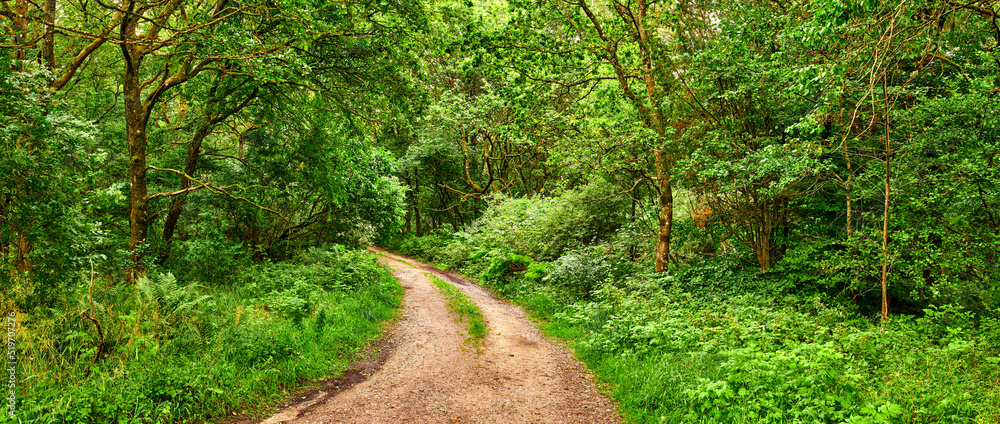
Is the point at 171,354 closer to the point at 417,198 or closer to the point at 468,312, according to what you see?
the point at 468,312

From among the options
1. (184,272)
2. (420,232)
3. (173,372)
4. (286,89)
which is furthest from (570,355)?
(420,232)

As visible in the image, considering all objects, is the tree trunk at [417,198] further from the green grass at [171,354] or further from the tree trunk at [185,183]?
the green grass at [171,354]

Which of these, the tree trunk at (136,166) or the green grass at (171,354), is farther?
the tree trunk at (136,166)

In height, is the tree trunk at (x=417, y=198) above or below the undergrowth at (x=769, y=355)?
above

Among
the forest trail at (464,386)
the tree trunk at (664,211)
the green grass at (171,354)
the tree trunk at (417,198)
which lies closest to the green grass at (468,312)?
the forest trail at (464,386)

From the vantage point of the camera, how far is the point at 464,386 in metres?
6.50

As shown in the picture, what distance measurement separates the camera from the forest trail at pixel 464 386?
5.53m

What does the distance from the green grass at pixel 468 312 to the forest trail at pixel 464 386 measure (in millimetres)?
218

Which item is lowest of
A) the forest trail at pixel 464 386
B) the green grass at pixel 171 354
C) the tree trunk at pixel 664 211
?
the forest trail at pixel 464 386

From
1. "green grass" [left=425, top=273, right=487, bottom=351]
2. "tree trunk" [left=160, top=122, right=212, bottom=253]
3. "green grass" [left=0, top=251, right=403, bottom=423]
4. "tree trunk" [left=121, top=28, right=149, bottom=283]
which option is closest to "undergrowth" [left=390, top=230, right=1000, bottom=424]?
"green grass" [left=425, top=273, right=487, bottom=351]

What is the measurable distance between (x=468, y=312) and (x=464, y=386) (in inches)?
201

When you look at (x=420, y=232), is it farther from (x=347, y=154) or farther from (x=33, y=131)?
(x=33, y=131)

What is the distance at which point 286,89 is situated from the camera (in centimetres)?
1073

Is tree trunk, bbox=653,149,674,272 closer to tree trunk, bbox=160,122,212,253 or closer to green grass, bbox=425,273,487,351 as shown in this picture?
green grass, bbox=425,273,487,351
